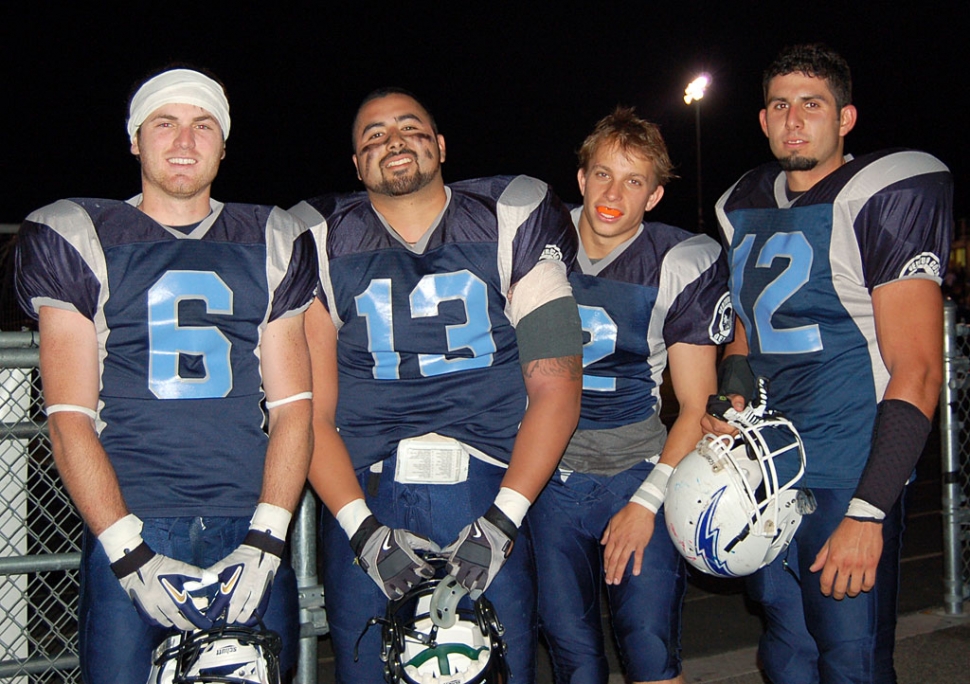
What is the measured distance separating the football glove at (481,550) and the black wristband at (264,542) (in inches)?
21.1

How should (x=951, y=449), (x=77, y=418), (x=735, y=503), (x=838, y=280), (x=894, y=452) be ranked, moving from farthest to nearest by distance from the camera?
(x=951, y=449) < (x=838, y=280) < (x=735, y=503) < (x=894, y=452) < (x=77, y=418)

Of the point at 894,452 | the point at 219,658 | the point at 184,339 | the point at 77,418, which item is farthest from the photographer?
the point at 894,452

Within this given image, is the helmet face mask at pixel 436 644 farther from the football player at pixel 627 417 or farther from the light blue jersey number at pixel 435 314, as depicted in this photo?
the light blue jersey number at pixel 435 314

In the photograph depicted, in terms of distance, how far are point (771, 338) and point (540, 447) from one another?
38.8 inches

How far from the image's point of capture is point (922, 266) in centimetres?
288

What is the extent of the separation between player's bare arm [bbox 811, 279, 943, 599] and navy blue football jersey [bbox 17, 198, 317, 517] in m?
1.91

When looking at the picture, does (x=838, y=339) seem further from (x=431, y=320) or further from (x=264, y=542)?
(x=264, y=542)

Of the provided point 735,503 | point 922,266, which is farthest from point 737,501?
point 922,266

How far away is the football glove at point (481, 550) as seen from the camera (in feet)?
9.02

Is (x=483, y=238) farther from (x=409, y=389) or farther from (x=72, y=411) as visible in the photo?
(x=72, y=411)

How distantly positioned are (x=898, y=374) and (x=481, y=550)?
1.47 meters

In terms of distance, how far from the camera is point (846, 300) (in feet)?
10.0

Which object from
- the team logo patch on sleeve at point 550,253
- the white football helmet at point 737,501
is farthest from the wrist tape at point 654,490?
the team logo patch on sleeve at point 550,253

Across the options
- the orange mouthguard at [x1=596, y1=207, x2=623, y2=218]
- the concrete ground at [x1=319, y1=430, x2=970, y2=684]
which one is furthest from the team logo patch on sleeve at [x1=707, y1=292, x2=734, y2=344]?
the concrete ground at [x1=319, y1=430, x2=970, y2=684]
